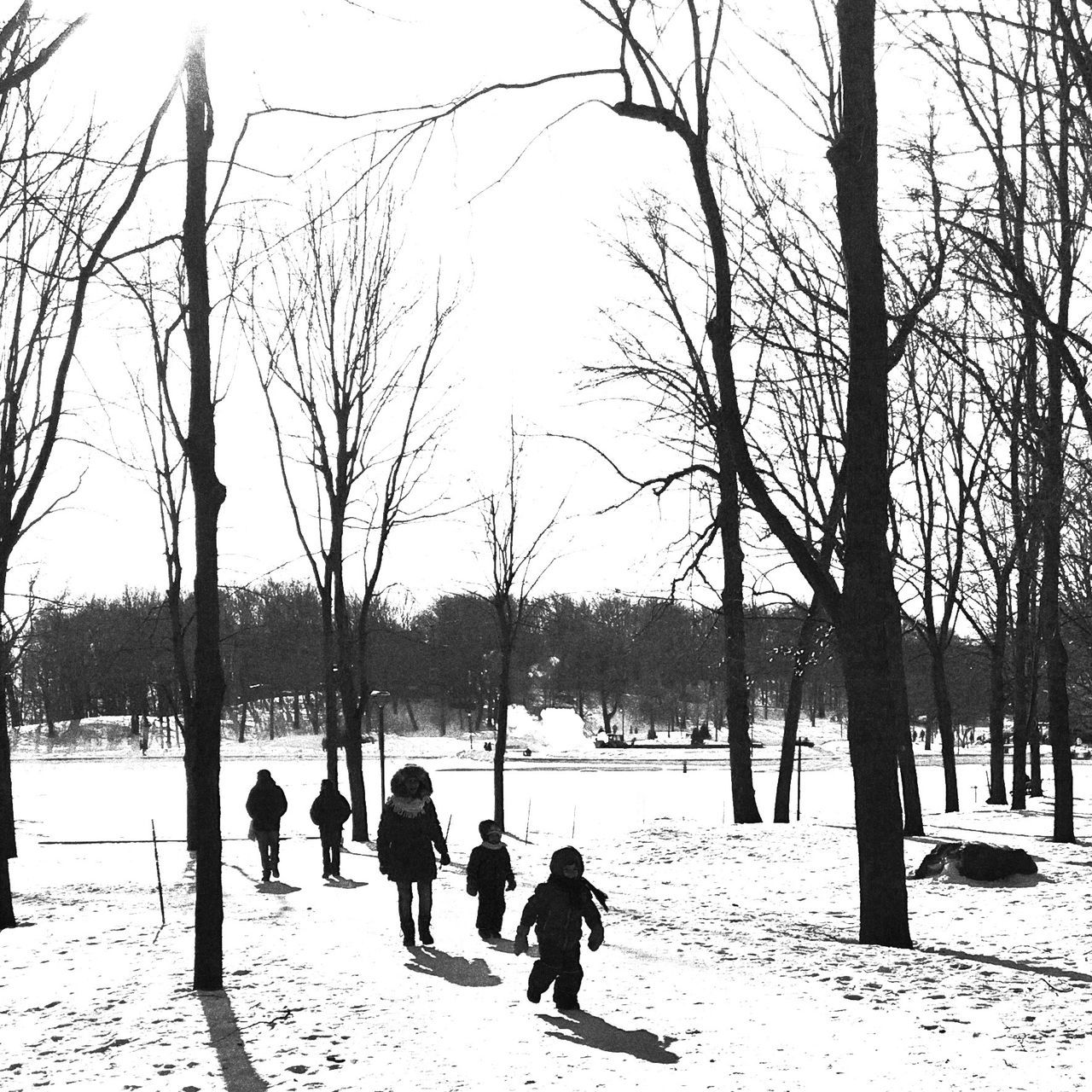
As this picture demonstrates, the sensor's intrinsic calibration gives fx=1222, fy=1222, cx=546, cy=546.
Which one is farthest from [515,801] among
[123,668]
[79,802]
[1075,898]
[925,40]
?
[123,668]

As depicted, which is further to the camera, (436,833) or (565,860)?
(436,833)

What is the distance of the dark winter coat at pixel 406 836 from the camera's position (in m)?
10.5

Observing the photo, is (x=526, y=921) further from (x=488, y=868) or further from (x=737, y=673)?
(x=737, y=673)

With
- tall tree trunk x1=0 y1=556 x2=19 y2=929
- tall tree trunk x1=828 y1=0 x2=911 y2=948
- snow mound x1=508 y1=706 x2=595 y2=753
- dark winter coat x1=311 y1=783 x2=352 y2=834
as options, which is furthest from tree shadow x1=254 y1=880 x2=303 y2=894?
snow mound x1=508 y1=706 x2=595 y2=753

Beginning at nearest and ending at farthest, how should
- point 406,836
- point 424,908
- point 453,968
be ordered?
point 453,968 < point 424,908 < point 406,836

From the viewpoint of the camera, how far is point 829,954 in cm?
945

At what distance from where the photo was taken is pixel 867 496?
1005cm

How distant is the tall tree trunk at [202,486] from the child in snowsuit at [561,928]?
8.18 feet

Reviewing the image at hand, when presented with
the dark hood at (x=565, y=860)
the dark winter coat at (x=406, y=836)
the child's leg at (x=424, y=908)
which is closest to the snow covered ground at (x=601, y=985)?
the child's leg at (x=424, y=908)

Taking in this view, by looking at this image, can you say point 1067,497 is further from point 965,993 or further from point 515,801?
point 515,801

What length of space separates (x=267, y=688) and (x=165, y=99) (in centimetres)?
9238

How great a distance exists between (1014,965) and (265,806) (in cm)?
991

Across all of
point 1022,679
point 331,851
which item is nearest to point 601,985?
point 331,851

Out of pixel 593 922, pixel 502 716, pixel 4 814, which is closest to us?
pixel 593 922
